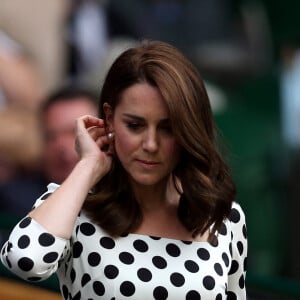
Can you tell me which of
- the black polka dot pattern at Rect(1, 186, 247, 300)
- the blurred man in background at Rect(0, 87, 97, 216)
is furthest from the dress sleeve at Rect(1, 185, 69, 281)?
the blurred man in background at Rect(0, 87, 97, 216)

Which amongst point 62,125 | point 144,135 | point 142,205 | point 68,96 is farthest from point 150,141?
point 68,96

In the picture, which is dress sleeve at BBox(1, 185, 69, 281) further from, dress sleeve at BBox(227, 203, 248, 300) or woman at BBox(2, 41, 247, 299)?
dress sleeve at BBox(227, 203, 248, 300)

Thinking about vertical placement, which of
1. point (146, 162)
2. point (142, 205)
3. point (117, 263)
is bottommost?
point (117, 263)

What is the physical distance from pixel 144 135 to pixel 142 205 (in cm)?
25

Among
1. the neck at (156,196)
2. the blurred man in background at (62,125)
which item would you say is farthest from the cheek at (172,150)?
the blurred man in background at (62,125)

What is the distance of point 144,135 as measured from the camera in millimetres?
2623

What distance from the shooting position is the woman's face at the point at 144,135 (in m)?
2.61

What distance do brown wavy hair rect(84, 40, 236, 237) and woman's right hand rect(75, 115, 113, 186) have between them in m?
0.04

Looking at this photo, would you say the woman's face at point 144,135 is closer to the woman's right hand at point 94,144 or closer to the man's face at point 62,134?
the woman's right hand at point 94,144

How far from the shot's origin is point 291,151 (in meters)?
7.38

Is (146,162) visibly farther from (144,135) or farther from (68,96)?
(68,96)

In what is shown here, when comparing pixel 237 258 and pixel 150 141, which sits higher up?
pixel 150 141

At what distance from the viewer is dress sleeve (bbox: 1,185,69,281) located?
2.54 meters

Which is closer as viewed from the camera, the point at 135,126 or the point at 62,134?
the point at 135,126
